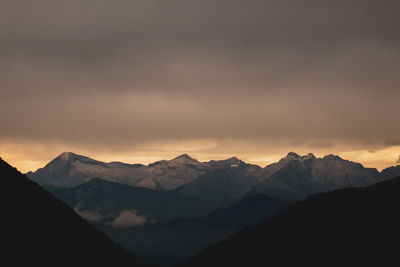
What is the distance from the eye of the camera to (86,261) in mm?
157125

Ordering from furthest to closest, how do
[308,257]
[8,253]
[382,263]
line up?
[308,257], [382,263], [8,253]

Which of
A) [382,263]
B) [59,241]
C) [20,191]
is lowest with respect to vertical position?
[382,263]

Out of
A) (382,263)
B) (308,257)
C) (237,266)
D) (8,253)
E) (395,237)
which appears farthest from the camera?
(237,266)

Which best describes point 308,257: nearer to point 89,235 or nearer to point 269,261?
point 269,261

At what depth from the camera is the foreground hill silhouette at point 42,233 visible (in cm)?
13750

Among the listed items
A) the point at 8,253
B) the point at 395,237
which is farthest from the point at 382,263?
the point at 8,253

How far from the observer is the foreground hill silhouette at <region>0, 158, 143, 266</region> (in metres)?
138

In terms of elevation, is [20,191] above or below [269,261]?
above

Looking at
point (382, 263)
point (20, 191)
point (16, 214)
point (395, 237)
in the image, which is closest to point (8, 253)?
point (16, 214)

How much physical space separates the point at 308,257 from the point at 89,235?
82.2 metres

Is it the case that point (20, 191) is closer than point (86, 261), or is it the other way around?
point (86, 261)

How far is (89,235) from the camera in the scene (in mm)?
183875

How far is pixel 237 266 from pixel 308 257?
3103 centimetres

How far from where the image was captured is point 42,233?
154375 mm
